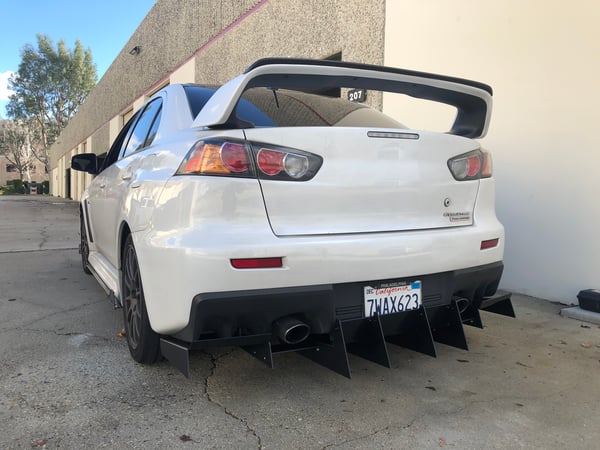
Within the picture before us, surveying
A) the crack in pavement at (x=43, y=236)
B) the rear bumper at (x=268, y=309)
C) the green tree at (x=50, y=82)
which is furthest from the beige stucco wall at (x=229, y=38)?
the green tree at (x=50, y=82)

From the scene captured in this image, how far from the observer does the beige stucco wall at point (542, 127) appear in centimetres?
397

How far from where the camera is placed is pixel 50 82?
155 ft

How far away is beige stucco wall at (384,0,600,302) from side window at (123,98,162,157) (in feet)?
10.3

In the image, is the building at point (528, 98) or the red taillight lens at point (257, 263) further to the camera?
the building at point (528, 98)

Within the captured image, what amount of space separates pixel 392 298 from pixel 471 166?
89 centimetres

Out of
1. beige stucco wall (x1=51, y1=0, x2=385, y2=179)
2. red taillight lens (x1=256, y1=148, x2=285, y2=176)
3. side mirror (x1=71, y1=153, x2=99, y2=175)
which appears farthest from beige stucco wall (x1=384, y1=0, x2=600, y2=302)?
side mirror (x1=71, y1=153, x2=99, y2=175)

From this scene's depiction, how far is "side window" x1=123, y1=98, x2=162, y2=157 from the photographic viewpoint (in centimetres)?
317

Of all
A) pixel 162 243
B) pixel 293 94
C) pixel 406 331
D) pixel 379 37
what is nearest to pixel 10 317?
pixel 162 243

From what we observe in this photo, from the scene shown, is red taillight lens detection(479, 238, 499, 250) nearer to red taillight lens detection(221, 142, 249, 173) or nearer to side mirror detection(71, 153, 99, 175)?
red taillight lens detection(221, 142, 249, 173)

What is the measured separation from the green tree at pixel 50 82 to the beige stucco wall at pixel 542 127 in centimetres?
5040

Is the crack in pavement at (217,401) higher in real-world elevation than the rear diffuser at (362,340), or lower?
lower

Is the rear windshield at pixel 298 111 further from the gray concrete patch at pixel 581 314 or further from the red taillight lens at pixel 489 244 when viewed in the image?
the gray concrete patch at pixel 581 314

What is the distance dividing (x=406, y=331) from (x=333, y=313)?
60 cm

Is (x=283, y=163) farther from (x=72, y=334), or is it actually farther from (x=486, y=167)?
(x=72, y=334)
